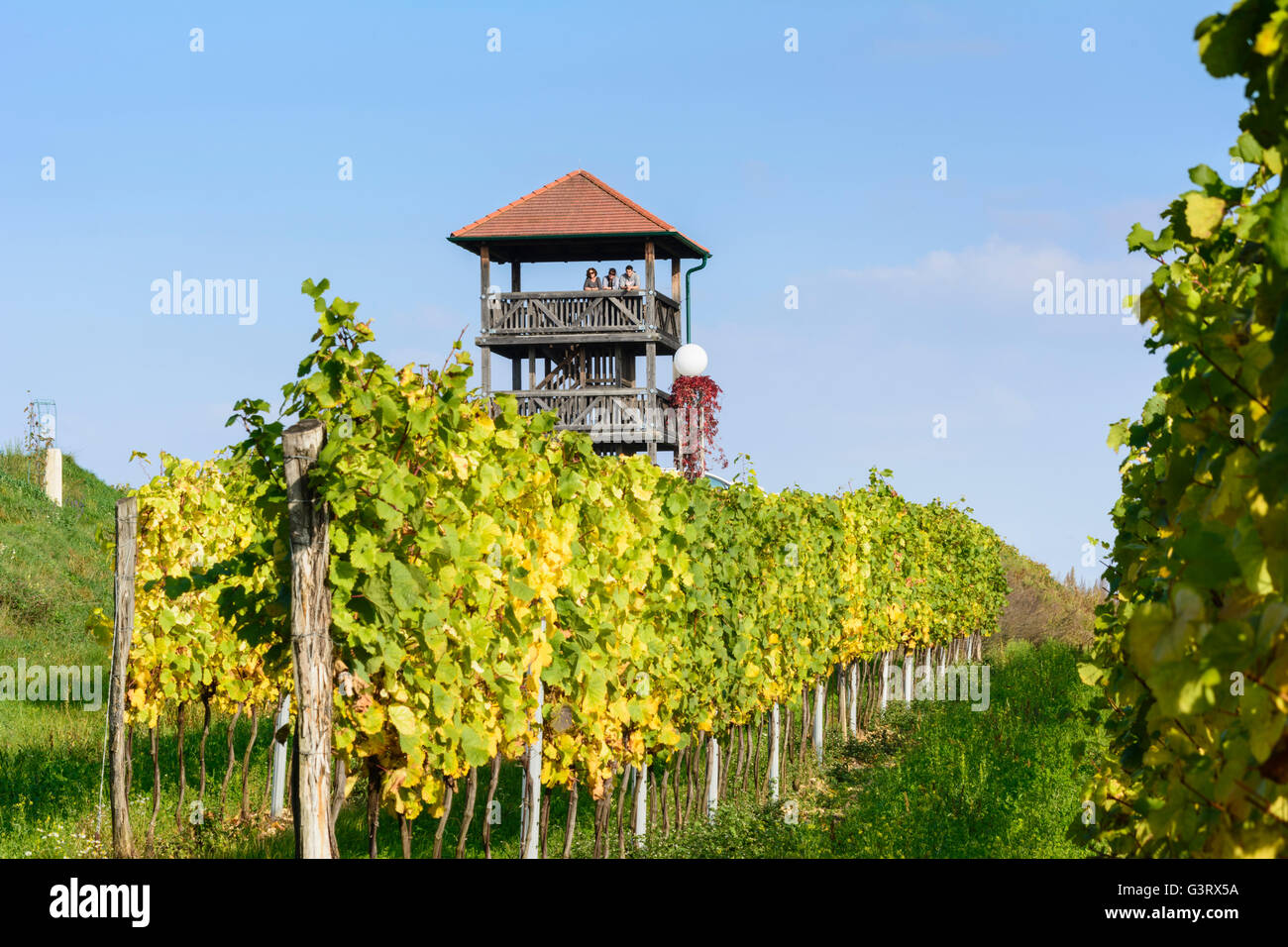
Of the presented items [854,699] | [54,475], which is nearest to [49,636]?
[54,475]

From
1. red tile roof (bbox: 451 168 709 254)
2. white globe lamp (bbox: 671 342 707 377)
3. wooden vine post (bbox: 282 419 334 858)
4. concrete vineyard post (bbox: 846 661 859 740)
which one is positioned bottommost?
concrete vineyard post (bbox: 846 661 859 740)

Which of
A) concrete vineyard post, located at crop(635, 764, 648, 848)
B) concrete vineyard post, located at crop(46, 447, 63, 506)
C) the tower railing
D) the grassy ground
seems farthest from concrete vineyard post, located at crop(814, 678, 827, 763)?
concrete vineyard post, located at crop(46, 447, 63, 506)

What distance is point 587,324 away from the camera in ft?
89.7

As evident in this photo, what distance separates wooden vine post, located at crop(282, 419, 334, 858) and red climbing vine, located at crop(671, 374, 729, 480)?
81.1 ft

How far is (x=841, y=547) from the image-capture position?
14586mm

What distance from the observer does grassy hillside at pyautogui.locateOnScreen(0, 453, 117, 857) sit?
34.4 feet

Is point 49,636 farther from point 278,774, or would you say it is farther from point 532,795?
point 532,795

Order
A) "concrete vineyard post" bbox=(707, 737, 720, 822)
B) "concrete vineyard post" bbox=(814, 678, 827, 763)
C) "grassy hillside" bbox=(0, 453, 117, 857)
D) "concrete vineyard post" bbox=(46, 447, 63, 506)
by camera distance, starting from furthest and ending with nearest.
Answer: "concrete vineyard post" bbox=(46, 447, 63, 506)
"concrete vineyard post" bbox=(814, 678, 827, 763)
"concrete vineyard post" bbox=(707, 737, 720, 822)
"grassy hillside" bbox=(0, 453, 117, 857)

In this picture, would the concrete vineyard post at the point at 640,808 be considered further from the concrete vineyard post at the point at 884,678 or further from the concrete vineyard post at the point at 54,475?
the concrete vineyard post at the point at 54,475

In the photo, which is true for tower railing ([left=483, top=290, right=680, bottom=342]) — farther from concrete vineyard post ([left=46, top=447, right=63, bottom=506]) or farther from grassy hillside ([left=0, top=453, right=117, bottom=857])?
concrete vineyard post ([left=46, top=447, right=63, bottom=506])
